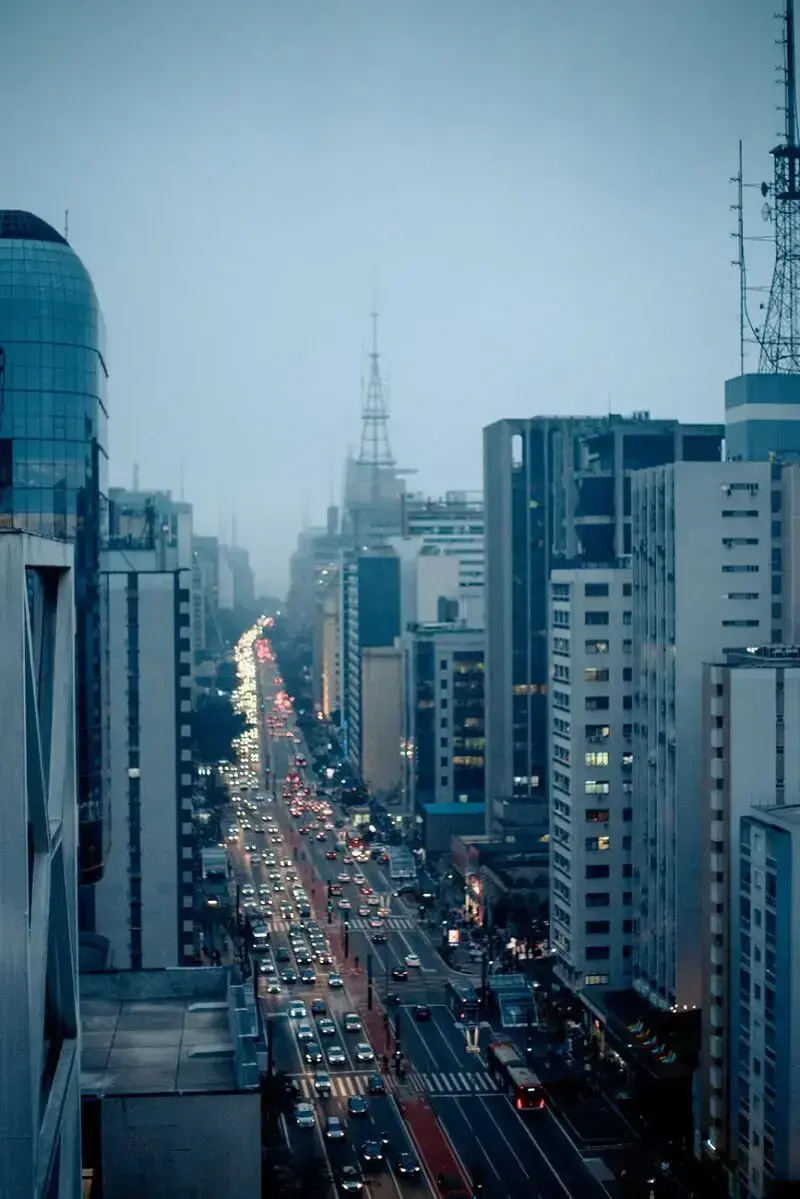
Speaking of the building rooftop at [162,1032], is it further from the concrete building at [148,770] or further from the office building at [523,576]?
the office building at [523,576]

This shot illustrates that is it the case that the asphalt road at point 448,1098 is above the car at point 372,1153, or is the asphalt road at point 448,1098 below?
below

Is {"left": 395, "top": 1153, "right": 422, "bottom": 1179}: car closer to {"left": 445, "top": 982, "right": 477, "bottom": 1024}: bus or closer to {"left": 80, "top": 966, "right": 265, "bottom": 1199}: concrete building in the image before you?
{"left": 445, "top": 982, "right": 477, "bottom": 1024}: bus

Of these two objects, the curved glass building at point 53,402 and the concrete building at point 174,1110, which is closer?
the concrete building at point 174,1110

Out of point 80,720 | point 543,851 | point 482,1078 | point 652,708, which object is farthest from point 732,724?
point 543,851

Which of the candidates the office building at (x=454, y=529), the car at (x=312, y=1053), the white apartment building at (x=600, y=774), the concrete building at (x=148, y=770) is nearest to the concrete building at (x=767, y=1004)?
the car at (x=312, y=1053)

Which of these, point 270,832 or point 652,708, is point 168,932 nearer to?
point 652,708
